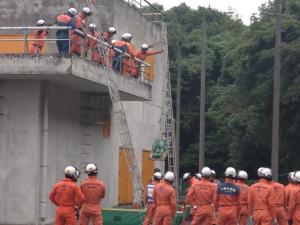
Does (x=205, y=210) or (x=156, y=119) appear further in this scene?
(x=156, y=119)

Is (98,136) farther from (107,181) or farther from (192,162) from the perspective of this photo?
(192,162)

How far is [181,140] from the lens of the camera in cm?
6381

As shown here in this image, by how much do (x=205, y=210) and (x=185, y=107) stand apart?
4505 centimetres

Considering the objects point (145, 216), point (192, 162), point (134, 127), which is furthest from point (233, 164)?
point (145, 216)

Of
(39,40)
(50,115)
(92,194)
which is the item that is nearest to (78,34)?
(39,40)

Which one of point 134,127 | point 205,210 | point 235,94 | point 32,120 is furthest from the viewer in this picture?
point 235,94

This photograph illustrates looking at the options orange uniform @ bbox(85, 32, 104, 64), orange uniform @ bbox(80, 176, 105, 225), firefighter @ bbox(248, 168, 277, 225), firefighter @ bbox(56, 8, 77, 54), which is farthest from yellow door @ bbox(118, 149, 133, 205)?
firefighter @ bbox(248, 168, 277, 225)

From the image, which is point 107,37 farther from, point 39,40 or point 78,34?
point 39,40

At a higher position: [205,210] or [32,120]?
[32,120]

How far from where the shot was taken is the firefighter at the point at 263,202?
58.8ft

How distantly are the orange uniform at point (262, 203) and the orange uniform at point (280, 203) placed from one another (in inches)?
13.6

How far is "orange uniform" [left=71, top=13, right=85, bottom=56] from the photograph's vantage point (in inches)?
919

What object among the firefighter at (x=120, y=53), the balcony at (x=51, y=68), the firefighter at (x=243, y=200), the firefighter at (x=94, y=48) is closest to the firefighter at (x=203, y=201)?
the firefighter at (x=243, y=200)

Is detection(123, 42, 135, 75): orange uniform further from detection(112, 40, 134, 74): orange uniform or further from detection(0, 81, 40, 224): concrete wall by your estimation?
detection(0, 81, 40, 224): concrete wall
